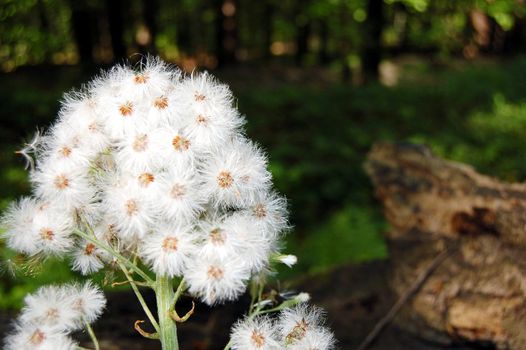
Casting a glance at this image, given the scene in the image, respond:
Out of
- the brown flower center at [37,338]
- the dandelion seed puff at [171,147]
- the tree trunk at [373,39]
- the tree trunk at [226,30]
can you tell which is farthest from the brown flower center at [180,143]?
the tree trunk at [226,30]

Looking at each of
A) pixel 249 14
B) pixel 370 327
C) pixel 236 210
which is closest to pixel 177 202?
pixel 236 210

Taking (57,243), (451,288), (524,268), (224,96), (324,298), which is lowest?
(324,298)

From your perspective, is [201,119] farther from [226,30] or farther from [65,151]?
[226,30]

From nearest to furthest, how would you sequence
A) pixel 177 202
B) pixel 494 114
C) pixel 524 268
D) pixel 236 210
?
1. pixel 177 202
2. pixel 236 210
3. pixel 524 268
4. pixel 494 114

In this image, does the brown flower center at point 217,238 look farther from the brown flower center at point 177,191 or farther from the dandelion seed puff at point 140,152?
the dandelion seed puff at point 140,152

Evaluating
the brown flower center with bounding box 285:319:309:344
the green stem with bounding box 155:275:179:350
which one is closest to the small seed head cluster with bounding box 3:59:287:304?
the green stem with bounding box 155:275:179:350

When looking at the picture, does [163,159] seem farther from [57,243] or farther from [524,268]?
[524,268]

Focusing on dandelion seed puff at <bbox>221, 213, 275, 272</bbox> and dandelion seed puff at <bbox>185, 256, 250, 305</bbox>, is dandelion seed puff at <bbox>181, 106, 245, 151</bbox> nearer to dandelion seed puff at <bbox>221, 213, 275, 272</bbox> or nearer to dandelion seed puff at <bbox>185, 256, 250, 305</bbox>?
dandelion seed puff at <bbox>221, 213, 275, 272</bbox>
